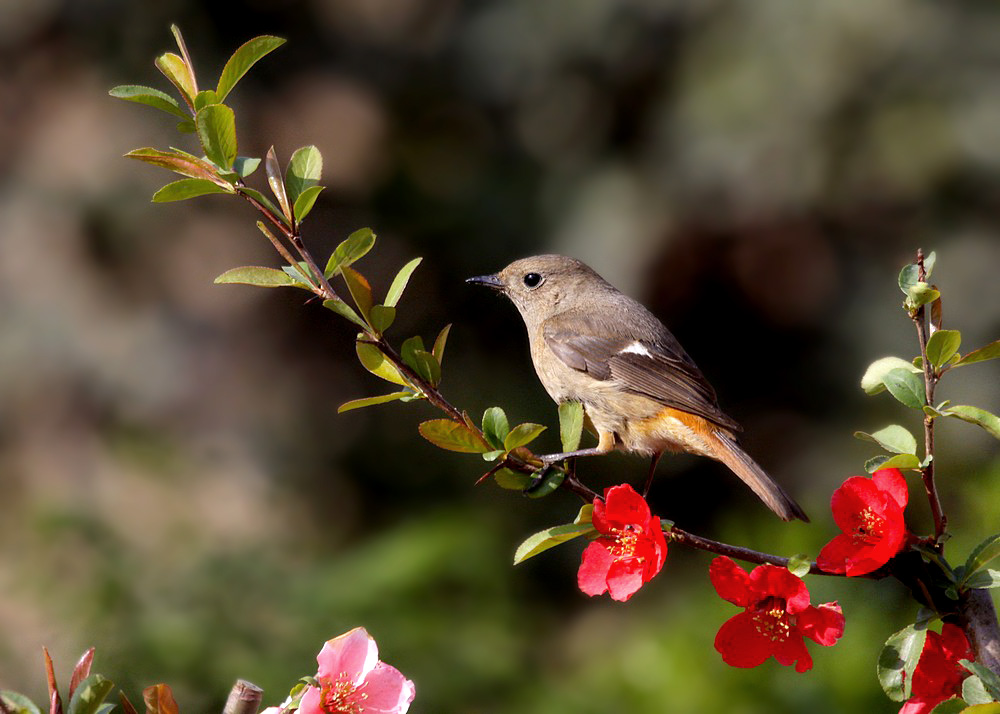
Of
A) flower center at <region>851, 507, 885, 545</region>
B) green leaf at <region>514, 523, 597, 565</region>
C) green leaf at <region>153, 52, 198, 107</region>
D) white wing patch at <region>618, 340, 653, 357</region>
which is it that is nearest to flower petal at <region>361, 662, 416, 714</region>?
green leaf at <region>514, 523, 597, 565</region>

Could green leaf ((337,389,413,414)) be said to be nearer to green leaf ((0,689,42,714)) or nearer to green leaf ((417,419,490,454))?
green leaf ((417,419,490,454))

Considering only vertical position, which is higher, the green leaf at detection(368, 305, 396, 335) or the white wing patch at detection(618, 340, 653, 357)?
the green leaf at detection(368, 305, 396, 335)

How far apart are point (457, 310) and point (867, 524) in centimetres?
402

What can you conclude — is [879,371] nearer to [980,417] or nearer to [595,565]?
[980,417]

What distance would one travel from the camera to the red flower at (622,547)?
1370 mm

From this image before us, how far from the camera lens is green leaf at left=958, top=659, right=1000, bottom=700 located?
1.11 m

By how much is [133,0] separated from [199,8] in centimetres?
27

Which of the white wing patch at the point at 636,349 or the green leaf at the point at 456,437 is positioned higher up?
the green leaf at the point at 456,437

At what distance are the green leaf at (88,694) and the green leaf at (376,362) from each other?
1.58ft

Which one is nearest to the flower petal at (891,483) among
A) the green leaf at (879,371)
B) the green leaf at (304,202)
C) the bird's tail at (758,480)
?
the green leaf at (879,371)

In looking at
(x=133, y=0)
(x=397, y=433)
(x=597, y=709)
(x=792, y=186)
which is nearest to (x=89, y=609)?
(x=597, y=709)

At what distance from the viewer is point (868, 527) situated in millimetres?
1286

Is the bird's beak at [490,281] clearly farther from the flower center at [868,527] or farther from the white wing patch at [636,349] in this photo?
the flower center at [868,527]

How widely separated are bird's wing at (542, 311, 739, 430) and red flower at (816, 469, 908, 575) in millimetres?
1309
